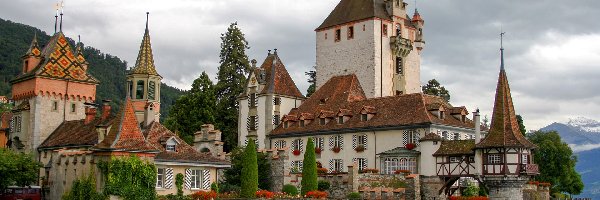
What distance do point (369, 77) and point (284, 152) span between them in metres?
18.6

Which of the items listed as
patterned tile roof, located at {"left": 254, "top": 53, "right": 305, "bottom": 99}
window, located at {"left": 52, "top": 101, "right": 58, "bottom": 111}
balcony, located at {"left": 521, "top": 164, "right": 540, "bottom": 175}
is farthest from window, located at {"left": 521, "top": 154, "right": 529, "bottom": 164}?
window, located at {"left": 52, "top": 101, "right": 58, "bottom": 111}

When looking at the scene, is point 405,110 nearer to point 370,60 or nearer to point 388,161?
point 388,161

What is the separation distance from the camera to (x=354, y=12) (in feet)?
246

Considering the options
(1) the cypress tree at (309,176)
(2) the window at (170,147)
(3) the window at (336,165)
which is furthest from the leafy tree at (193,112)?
(2) the window at (170,147)

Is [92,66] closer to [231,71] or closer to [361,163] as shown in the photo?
[231,71]

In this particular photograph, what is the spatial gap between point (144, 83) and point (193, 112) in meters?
18.9

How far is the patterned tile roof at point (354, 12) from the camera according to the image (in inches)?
2889

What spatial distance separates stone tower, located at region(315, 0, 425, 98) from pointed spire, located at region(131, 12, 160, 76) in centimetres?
2224

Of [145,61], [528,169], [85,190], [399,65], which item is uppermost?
[399,65]

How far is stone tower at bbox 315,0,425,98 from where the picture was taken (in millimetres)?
72938

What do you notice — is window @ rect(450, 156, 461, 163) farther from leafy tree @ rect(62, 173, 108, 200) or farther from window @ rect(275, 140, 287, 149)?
leafy tree @ rect(62, 173, 108, 200)

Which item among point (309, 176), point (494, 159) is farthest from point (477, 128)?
point (309, 176)

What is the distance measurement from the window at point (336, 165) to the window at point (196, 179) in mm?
17098

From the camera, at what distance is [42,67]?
62.0 meters
